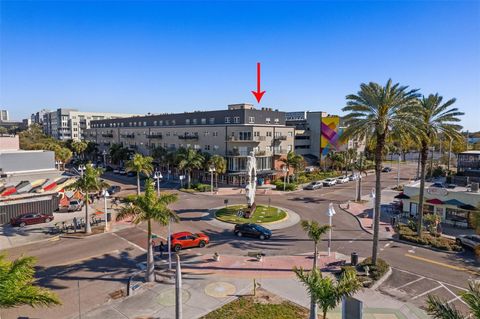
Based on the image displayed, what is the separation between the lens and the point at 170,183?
6669cm

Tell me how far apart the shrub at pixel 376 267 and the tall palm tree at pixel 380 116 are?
0.49 meters

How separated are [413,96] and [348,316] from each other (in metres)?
18.9

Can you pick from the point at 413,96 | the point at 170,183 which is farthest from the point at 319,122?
the point at 413,96

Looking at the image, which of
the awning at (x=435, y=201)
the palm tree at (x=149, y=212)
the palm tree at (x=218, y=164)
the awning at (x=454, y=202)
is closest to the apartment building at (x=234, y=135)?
the palm tree at (x=218, y=164)

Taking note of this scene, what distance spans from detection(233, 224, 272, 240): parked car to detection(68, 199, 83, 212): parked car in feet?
80.1

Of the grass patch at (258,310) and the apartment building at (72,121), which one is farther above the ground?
the apartment building at (72,121)

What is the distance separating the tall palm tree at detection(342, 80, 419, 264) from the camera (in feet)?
77.4

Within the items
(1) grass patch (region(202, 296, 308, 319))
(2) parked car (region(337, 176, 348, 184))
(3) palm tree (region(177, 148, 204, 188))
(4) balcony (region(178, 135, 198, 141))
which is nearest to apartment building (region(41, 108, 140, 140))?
(4) balcony (region(178, 135, 198, 141))

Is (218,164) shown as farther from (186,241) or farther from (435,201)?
(435,201)

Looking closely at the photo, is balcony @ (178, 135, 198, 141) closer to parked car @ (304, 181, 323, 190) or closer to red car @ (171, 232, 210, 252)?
parked car @ (304, 181, 323, 190)

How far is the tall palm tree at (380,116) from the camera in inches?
929

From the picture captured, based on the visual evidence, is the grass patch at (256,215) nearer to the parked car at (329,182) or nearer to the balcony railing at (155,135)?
the parked car at (329,182)

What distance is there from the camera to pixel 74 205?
1682 inches

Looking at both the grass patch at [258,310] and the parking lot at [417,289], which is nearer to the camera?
the grass patch at [258,310]
